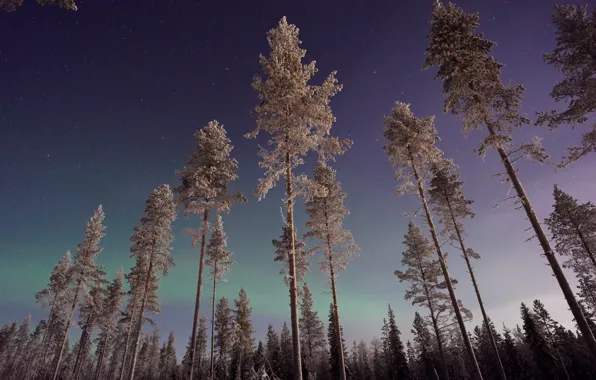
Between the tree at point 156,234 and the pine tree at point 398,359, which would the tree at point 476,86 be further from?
the pine tree at point 398,359

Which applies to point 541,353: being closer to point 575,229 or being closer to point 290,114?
point 575,229

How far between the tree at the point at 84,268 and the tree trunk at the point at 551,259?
34336mm

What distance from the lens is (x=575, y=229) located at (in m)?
23.9

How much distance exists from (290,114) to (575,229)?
26.1 meters

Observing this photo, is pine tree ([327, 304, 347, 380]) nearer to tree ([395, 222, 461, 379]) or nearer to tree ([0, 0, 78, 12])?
tree ([395, 222, 461, 379])

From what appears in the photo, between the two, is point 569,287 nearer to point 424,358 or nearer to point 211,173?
point 211,173

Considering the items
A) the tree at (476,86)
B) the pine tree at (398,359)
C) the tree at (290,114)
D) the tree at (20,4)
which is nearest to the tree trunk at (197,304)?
the tree at (290,114)

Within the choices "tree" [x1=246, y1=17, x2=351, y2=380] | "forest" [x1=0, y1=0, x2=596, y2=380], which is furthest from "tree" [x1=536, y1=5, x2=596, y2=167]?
"tree" [x1=246, y1=17, x2=351, y2=380]

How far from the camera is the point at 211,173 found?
18109mm

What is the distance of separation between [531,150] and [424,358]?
130ft

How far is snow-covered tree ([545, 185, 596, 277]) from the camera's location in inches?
915

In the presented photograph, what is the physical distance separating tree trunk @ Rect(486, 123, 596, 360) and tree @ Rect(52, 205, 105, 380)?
113 ft

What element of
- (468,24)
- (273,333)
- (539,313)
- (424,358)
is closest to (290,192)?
(468,24)

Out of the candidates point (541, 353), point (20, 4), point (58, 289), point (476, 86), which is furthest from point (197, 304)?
point (541, 353)
